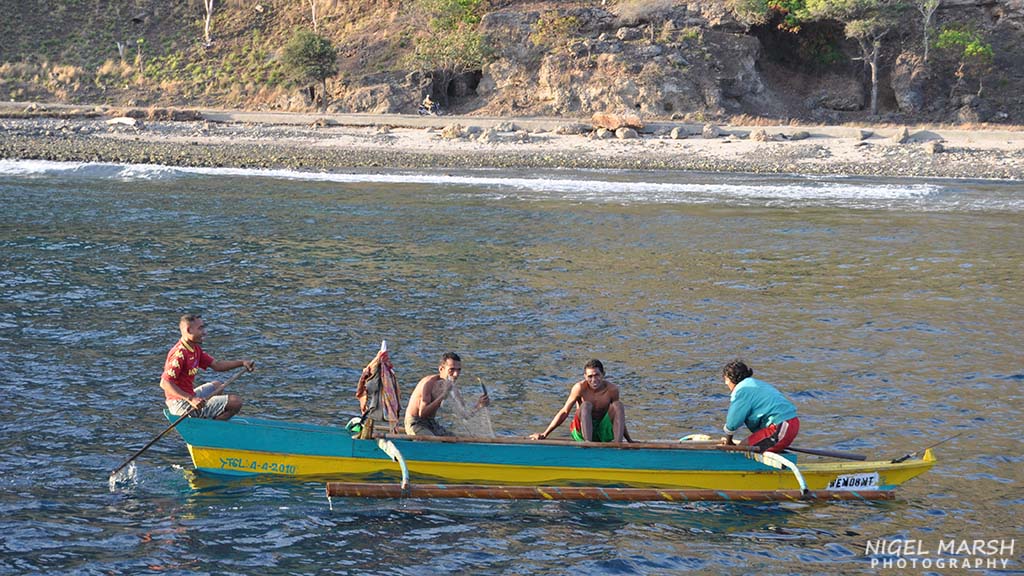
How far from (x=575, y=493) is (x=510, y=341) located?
6663 millimetres

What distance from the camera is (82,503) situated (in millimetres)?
11266

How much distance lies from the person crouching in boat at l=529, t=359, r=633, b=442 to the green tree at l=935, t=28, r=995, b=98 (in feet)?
151

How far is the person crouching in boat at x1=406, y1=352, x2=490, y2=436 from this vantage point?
11.8 meters

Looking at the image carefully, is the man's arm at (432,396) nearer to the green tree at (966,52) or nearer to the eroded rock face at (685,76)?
the eroded rock face at (685,76)

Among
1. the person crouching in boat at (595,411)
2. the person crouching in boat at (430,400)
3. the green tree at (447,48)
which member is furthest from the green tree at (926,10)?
the person crouching in boat at (430,400)

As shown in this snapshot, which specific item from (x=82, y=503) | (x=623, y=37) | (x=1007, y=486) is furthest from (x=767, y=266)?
(x=623, y=37)

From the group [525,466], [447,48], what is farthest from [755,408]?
[447,48]

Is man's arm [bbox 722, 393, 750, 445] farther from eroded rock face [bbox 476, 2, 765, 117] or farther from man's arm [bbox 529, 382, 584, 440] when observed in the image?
eroded rock face [bbox 476, 2, 765, 117]

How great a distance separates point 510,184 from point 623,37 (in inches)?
773

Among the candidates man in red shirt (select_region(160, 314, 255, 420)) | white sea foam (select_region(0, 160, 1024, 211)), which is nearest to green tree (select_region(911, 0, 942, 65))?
white sea foam (select_region(0, 160, 1024, 211))

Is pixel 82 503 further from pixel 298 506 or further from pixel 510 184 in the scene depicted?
pixel 510 184

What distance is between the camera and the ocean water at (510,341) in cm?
1070

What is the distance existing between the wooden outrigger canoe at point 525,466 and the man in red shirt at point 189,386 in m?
0.26

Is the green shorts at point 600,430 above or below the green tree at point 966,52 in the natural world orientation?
below
